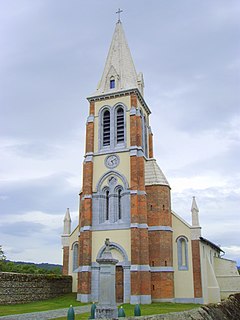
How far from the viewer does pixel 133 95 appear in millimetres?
36969

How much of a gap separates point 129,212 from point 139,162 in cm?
480

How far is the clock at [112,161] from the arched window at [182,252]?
9.19 meters

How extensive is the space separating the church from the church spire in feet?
0.49

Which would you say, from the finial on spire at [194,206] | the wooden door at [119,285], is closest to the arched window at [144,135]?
the finial on spire at [194,206]

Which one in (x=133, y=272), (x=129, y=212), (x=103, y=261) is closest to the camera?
(x=103, y=261)

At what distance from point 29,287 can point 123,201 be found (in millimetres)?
10924

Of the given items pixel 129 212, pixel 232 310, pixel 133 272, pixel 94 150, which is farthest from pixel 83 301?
pixel 232 310

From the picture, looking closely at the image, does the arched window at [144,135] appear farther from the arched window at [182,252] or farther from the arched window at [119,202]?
the arched window at [182,252]

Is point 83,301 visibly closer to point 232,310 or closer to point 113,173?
point 113,173

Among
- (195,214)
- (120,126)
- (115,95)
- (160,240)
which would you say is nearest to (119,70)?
(115,95)

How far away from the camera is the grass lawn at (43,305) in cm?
2430

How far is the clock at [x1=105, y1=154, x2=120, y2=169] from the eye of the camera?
117 ft

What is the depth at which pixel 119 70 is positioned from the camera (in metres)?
39.8

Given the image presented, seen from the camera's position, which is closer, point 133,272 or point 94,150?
point 133,272
